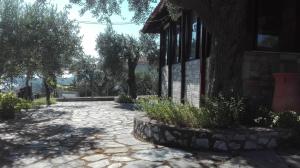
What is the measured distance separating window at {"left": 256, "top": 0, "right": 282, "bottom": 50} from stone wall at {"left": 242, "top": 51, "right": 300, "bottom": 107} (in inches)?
17.5

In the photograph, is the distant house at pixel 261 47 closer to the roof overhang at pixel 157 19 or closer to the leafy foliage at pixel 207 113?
the leafy foliage at pixel 207 113

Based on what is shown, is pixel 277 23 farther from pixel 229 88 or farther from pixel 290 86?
pixel 229 88

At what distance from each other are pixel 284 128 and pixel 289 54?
2.89m

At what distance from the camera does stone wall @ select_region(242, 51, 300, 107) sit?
8586 mm

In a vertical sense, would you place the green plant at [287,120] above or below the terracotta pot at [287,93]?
below

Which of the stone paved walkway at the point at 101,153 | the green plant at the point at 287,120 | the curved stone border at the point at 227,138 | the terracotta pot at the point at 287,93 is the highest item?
the terracotta pot at the point at 287,93

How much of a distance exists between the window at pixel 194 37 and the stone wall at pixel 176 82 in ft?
4.46

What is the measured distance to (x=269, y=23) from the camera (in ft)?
30.5

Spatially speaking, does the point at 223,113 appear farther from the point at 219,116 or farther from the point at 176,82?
the point at 176,82

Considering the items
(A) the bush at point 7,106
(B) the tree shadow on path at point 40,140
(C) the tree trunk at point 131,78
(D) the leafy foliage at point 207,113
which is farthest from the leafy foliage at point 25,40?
(C) the tree trunk at point 131,78

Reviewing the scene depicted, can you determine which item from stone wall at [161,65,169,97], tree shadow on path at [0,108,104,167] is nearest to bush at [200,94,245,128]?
tree shadow on path at [0,108,104,167]

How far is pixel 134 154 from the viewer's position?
624 centimetres

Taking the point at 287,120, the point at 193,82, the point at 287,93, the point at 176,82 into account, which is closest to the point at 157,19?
the point at 176,82

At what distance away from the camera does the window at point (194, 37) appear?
10.9 metres
